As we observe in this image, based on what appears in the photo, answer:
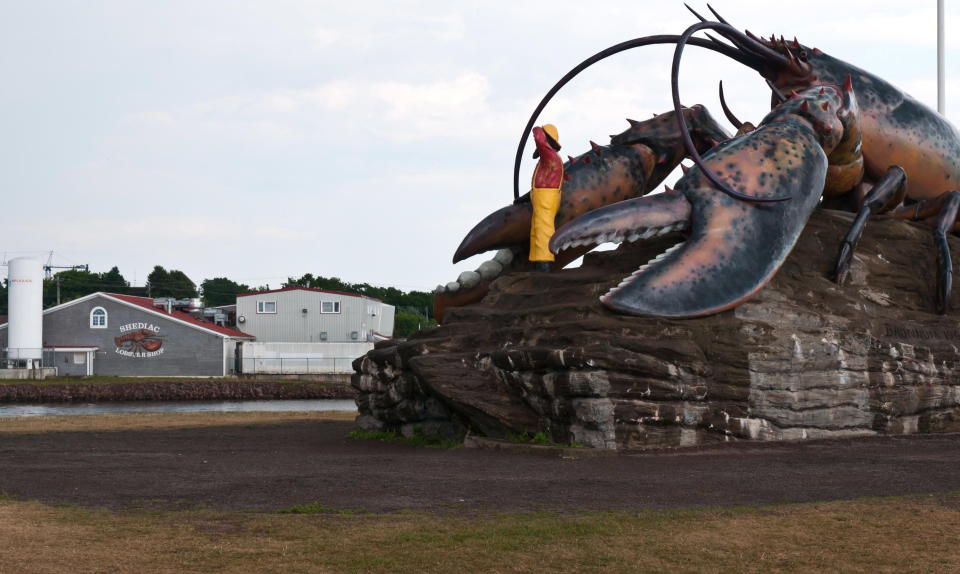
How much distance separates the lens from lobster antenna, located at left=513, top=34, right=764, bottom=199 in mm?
16250

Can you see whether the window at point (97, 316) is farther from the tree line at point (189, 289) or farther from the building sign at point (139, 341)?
the tree line at point (189, 289)

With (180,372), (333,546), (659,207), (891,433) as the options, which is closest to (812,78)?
(659,207)

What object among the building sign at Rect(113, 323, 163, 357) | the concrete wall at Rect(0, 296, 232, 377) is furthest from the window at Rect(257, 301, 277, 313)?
the building sign at Rect(113, 323, 163, 357)

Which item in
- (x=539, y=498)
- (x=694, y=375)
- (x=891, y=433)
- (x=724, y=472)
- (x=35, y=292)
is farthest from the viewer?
(x=35, y=292)

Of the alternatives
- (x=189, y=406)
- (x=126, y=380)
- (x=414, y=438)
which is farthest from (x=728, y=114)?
(x=126, y=380)

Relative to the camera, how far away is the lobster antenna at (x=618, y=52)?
16.2 m

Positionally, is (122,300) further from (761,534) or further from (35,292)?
(761,534)

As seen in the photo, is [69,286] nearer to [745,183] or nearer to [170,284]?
[170,284]

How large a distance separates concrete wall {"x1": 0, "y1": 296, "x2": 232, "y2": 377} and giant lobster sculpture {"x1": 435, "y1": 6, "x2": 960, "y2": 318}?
34925 mm

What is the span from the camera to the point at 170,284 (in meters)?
92.1

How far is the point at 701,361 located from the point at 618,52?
5.43 metres

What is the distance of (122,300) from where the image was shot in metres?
52.1

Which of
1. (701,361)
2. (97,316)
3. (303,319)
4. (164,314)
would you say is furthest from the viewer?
(303,319)

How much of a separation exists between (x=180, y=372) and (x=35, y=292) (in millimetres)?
7684
